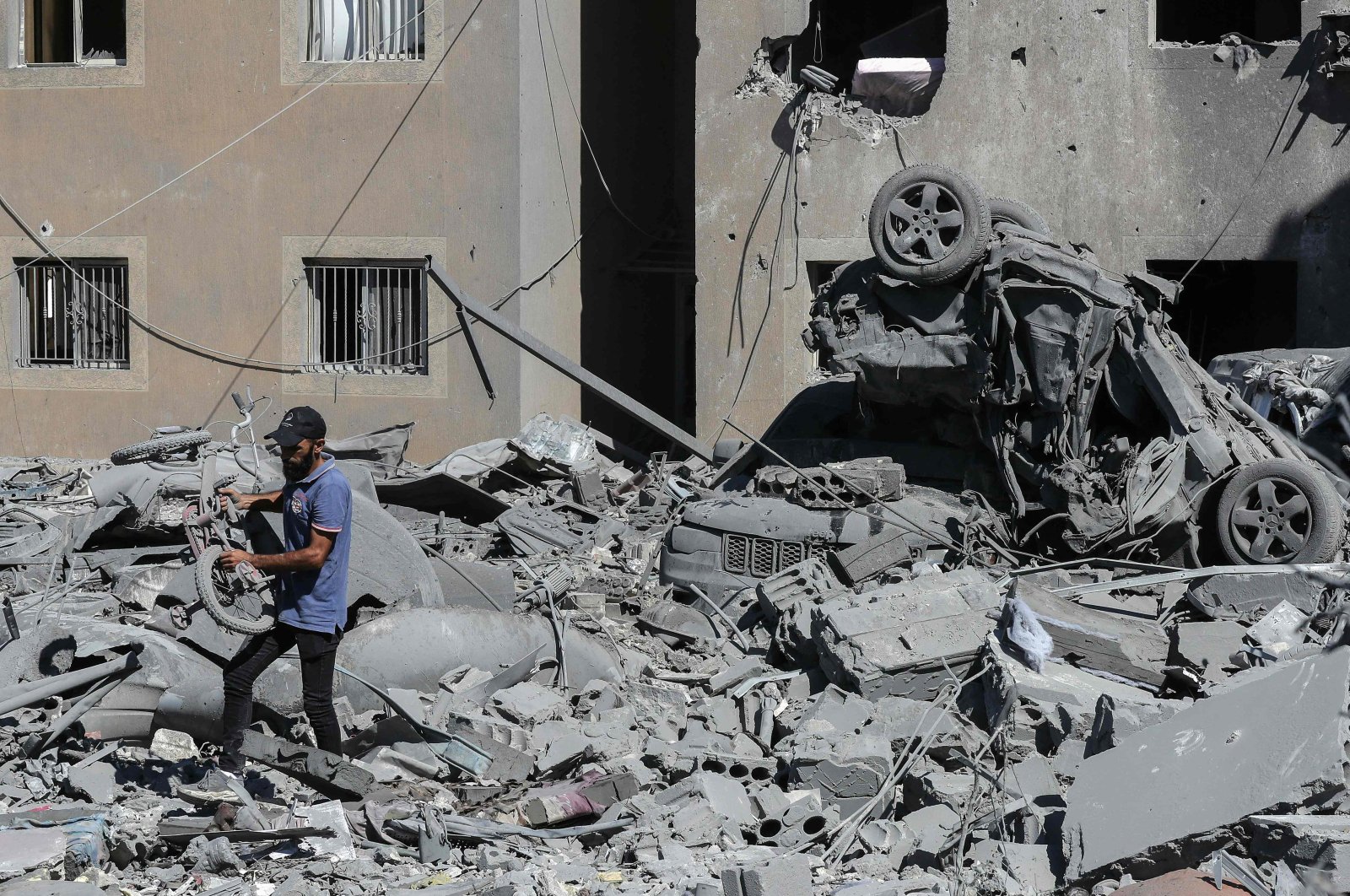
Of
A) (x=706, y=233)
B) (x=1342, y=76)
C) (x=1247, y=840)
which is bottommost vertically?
(x=1247, y=840)

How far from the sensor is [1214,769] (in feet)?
17.9

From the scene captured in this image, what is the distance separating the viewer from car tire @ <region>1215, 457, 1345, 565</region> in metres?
8.91

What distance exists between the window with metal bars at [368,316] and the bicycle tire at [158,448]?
3.18 m

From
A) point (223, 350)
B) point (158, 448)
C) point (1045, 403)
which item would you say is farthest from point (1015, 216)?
point (223, 350)

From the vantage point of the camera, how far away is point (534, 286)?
1484cm

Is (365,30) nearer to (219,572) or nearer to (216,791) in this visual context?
(219,572)

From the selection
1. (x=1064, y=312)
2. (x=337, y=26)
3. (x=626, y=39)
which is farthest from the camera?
(x=626, y=39)

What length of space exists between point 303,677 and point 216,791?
1.97 ft

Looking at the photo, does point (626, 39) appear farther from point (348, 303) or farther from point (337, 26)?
point (348, 303)

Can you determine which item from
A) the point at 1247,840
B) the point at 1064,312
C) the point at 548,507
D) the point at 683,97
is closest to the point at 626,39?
the point at 683,97

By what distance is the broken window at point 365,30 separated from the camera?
48.0ft

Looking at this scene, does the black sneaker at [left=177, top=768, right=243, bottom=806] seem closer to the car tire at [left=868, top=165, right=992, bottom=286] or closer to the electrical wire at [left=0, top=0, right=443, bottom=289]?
the car tire at [left=868, top=165, right=992, bottom=286]

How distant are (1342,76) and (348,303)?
9.92m

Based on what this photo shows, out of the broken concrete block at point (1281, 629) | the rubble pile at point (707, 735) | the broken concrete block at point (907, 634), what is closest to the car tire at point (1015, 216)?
the rubble pile at point (707, 735)
